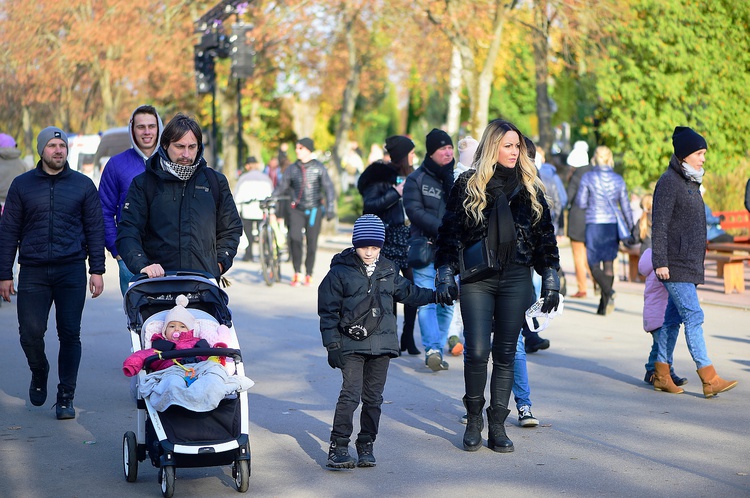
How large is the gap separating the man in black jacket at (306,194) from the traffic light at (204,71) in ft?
37.0

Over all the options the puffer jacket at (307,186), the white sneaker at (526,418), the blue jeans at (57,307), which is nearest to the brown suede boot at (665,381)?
the white sneaker at (526,418)

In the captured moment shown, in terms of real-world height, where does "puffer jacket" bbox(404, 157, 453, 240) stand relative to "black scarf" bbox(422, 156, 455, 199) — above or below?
below

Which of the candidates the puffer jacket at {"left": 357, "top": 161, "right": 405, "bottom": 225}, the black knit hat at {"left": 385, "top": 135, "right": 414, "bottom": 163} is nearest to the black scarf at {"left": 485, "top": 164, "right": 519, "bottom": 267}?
the puffer jacket at {"left": 357, "top": 161, "right": 405, "bottom": 225}

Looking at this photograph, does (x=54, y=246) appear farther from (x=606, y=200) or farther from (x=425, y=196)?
(x=606, y=200)

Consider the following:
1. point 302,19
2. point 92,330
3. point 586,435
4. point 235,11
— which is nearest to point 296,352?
point 92,330

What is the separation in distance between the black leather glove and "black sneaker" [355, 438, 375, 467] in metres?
1.37

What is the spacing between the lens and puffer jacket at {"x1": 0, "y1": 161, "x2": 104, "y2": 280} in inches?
329

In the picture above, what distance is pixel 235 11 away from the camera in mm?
27859

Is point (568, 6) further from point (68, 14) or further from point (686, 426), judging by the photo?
point (68, 14)

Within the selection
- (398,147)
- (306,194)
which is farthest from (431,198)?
(306,194)

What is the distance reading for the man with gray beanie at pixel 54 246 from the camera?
329 inches

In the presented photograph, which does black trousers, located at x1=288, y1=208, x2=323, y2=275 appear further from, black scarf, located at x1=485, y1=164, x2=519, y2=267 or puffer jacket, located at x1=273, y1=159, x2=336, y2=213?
black scarf, located at x1=485, y1=164, x2=519, y2=267

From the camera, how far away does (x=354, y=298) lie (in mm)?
6934

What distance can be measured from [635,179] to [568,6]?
5.16 m
